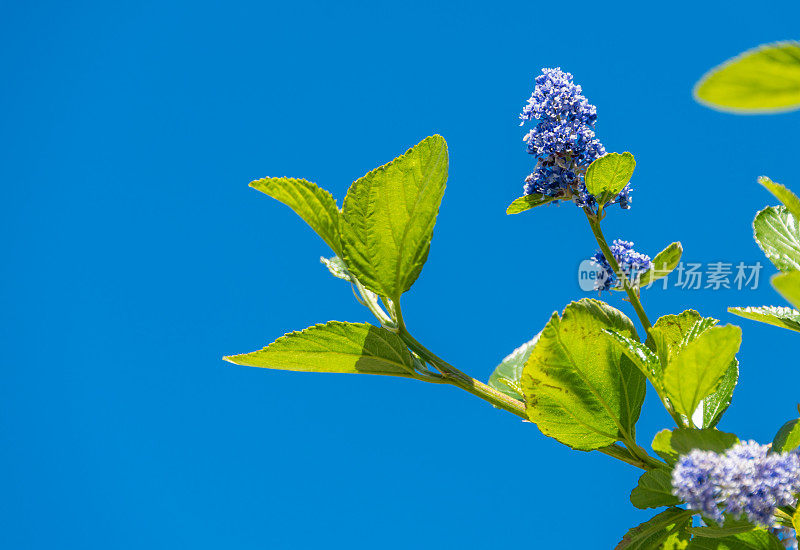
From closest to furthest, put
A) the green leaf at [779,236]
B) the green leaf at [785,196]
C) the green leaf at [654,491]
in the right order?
the green leaf at [785,196] → the green leaf at [654,491] → the green leaf at [779,236]

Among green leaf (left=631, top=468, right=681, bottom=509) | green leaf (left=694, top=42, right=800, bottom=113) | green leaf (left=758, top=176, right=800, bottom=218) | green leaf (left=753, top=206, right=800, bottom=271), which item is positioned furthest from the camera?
green leaf (left=753, top=206, right=800, bottom=271)

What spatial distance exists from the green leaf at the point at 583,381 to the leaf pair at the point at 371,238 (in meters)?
0.13

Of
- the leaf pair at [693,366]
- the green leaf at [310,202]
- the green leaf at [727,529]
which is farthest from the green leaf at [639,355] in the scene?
the green leaf at [310,202]

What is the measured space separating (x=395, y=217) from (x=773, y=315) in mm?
294

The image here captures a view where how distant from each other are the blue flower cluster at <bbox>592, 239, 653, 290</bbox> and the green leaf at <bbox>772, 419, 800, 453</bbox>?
0.17 meters

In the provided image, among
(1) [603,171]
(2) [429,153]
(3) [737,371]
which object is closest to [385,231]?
(2) [429,153]

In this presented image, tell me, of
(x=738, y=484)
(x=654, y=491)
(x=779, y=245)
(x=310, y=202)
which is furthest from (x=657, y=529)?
(x=310, y=202)

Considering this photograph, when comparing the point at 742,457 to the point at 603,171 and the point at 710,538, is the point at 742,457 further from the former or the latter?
the point at 603,171

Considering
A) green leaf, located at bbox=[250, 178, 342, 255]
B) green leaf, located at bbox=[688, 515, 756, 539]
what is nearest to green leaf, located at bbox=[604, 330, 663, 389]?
green leaf, located at bbox=[688, 515, 756, 539]

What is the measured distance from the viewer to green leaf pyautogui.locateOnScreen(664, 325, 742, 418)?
46 centimetres

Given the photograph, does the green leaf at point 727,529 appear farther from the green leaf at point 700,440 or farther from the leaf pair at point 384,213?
the leaf pair at point 384,213

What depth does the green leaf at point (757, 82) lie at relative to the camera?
0.77 feet

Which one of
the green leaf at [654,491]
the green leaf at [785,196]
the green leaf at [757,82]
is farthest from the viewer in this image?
the green leaf at [654,491]

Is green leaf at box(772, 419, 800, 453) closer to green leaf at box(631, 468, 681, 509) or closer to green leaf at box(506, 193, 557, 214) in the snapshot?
green leaf at box(631, 468, 681, 509)
